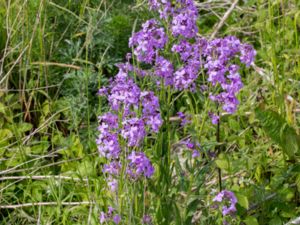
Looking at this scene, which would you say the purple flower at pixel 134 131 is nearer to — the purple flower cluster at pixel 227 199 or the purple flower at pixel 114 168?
the purple flower at pixel 114 168

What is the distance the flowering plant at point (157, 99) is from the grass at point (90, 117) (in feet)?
A: 0.25

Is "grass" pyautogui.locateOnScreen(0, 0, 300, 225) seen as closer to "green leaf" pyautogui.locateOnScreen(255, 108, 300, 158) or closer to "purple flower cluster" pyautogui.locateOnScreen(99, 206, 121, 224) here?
"green leaf" pyautogui.locateOnScreen(255, 108, 300, 158)

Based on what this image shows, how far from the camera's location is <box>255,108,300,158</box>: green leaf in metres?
2.32

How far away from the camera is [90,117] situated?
2.99m

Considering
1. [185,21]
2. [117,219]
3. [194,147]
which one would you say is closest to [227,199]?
[194,147]

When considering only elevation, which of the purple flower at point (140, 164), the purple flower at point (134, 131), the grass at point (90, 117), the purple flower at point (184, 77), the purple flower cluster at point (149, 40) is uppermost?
the purple flower cluster at point (149, 40)

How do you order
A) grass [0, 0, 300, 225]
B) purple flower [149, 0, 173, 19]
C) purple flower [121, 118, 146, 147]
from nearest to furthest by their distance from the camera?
1. purple flower [121, 118, 146, 147]
2. purple flower [149, 0, 173, 19]
3. grass [0, 0, 300, 225]

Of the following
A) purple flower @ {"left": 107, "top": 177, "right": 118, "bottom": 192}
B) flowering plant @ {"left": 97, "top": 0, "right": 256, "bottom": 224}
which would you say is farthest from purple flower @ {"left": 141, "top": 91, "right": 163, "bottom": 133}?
purple flower @ {"left": 107, "top": 177, "right": 118, "bottom": 192}

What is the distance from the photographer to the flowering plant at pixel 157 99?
1785mm

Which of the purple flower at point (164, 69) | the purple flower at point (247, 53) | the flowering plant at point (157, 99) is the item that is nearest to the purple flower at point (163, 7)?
the flowering plant at point (157, 99)

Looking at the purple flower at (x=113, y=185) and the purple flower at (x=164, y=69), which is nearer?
the purple flower at (x=164, y=69)

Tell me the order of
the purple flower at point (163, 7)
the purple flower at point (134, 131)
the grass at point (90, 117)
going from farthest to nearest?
the grass at point (90, 117), the purple flower at point (163, 7), the purple flower at point (134, 131)

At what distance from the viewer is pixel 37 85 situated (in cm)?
296

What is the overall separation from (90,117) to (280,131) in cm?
99
